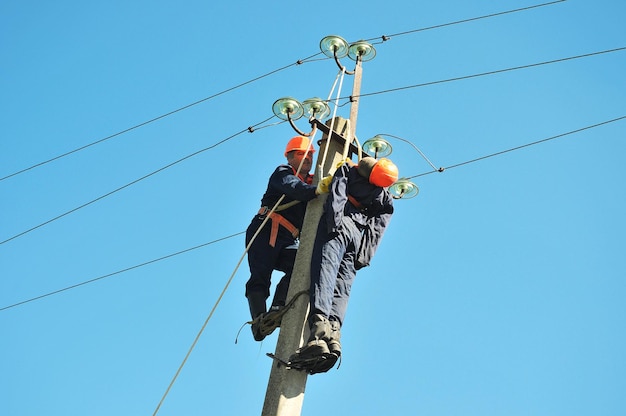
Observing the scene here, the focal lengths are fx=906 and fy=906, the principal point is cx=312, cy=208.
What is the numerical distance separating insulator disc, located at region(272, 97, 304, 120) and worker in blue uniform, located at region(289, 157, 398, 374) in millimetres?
566

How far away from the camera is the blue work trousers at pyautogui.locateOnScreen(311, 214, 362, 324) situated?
206 inches

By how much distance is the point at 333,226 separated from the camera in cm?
551

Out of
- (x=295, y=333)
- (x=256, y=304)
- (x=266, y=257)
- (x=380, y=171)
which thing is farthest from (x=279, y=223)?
(x=295, y=333)

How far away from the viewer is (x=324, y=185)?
576 cm

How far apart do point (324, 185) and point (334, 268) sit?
0.61 meters

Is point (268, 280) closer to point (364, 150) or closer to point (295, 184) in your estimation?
point (295, 184)

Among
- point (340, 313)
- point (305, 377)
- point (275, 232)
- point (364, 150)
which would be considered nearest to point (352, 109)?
point (364, 150)

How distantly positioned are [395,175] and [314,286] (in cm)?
99

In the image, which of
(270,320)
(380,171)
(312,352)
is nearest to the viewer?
(312,352)

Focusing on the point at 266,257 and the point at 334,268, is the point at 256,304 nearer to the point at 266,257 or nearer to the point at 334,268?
the point at 266,257

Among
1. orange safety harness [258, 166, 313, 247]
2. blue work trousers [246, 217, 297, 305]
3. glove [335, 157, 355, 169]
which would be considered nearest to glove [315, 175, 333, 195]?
glove [335, 157, 355, 169]

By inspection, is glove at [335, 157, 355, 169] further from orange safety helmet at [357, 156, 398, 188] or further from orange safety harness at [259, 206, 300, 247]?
orange safety harness at [259, 206, 300, 247]

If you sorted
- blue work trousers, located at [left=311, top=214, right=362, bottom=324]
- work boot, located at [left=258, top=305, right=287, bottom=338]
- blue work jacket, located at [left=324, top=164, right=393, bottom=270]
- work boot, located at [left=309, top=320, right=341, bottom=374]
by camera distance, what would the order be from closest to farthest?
work boot, located at [left=309, top=320, right=341, bottom=374] < blue work trousers, located at [left=311, top=214, right=362, bottom=324] < work boot, located at [left=258, top=305, right=287, bottom=338] < blue work jacket, located at [left=324, top=164, right=393, bottom=270]

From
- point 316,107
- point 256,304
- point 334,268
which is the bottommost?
point 334,268
